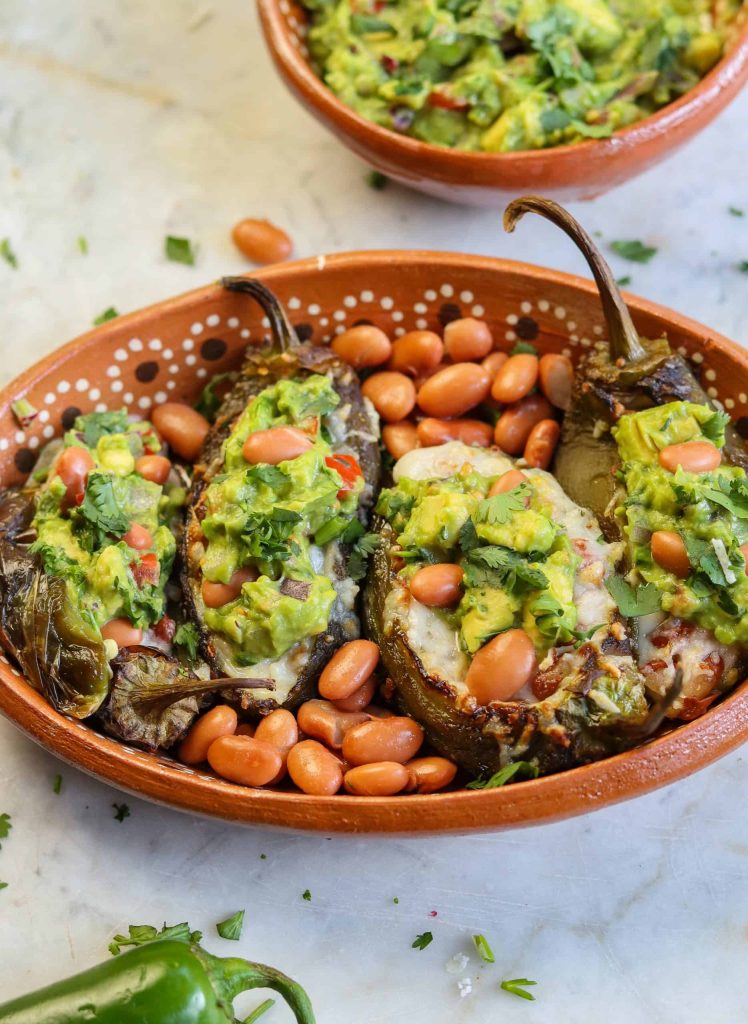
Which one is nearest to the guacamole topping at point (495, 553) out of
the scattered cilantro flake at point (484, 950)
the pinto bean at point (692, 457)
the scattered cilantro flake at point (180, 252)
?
the pinto bean at point (692, 457)

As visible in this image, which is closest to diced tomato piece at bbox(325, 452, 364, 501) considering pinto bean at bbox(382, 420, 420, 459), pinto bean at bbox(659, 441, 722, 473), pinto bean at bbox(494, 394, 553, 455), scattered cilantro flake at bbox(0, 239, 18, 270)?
pinto bean at bbox(382, 420, 420, 459)

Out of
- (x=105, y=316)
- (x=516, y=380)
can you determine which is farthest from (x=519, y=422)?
(x=105, y=316)

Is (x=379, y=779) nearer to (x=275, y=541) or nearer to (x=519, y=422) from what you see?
(x=275, y=541)

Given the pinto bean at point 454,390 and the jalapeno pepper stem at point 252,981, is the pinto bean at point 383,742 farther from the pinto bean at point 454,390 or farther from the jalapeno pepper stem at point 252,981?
the pinto bean at point 454,390

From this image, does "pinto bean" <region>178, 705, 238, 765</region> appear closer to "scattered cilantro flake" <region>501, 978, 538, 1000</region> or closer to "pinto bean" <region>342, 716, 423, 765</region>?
"pinto bean" <region>342, 716, 423, 765</region>

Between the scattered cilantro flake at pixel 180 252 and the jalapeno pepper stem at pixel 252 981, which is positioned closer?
the jalapeno pepper stem at pixel 252 981

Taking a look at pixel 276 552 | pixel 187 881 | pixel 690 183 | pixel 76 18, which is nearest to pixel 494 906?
pixel 187 881
